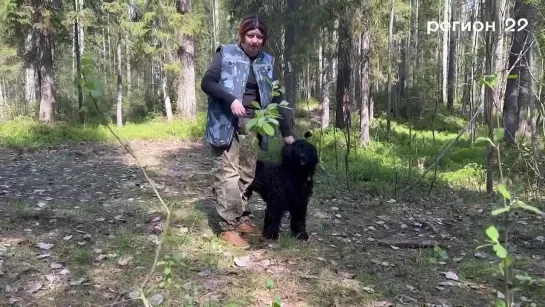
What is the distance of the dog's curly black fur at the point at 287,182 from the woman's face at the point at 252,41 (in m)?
0.93

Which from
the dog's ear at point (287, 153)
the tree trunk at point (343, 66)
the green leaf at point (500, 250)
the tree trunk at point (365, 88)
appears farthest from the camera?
the tree trunk at point (365, 88)

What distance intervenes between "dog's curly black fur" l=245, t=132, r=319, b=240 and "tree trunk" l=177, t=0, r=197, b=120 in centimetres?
1202

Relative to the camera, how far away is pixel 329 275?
3.61 metres

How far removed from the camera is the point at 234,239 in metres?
4.12

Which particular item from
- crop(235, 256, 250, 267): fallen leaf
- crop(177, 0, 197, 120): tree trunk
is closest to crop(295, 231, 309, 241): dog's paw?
crop(235, 256, 250, 267): fallen leaf

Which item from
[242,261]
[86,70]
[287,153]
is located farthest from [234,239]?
[86,70]

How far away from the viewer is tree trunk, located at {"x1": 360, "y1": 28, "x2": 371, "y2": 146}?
1173 centimetres

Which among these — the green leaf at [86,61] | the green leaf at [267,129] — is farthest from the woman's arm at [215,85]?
the green leaf at [86,61]

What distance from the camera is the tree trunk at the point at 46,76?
1409cm

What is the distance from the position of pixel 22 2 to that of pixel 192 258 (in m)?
14.1

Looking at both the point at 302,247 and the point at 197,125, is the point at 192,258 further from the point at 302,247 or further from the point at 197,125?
the point at 197,125

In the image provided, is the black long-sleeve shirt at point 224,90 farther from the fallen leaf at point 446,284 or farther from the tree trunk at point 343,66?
the tree trunk at point 343,66

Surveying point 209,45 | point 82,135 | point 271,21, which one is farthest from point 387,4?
point 209,45

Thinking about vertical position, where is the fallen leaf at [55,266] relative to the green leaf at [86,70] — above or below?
below
